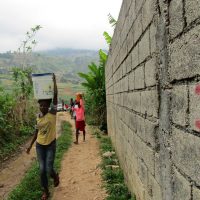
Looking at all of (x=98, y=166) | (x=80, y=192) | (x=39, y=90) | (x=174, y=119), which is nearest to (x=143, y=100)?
(x=174, y=119)

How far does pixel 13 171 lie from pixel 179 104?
743 cm

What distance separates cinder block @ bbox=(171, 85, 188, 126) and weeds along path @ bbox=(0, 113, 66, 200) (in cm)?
518

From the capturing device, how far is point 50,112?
6145 millimetres

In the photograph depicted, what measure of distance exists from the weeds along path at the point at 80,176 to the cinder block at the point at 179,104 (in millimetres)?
4282

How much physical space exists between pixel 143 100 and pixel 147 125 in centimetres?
30

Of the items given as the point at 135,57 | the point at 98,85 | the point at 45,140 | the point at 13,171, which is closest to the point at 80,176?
the point at 13,171

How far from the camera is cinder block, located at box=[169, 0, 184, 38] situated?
77.1 inches

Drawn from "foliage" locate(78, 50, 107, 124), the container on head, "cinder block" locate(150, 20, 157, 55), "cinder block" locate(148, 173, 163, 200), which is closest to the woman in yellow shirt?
the container on head

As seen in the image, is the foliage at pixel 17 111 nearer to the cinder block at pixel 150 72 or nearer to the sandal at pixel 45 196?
the sandal at pixel 45 196

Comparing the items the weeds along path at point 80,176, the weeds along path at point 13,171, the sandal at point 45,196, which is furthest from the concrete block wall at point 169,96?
the weeds along path at point 13,171

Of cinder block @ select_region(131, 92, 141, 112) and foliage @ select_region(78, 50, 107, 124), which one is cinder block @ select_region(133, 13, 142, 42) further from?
foliage @ select_region(78, 50, 107, 124)

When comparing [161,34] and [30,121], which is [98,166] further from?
[30,121]

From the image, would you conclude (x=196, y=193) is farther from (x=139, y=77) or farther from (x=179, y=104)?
(x=139, y=77)

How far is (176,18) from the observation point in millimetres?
2061
